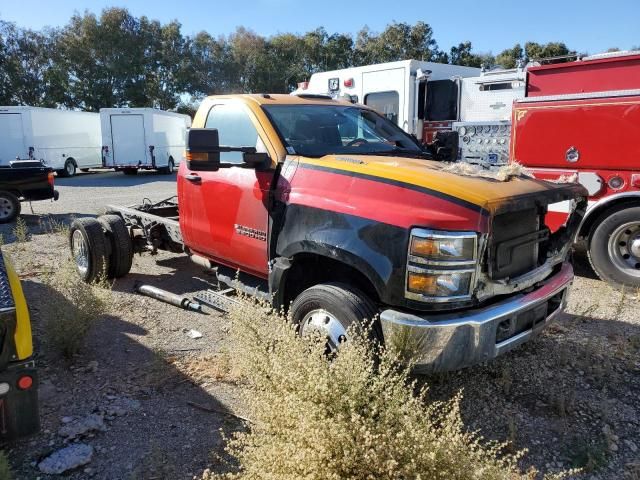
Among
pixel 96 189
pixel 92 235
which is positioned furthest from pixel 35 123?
pixel 92 235

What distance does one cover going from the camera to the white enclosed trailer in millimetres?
10180

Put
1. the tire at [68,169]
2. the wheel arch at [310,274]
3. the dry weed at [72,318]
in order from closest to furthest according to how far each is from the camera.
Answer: the wheel arch at [310,274]
the dry weed at [72,318]
the tire at [68,169]

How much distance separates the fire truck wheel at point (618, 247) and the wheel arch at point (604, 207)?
0.04 meters

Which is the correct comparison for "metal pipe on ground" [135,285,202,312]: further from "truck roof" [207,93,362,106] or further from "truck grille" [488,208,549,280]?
"truck grille" [488,208,549,280]

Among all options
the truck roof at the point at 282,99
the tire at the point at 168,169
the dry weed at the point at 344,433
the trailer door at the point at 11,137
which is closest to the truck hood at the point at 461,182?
the truck roof at the point at 282,99

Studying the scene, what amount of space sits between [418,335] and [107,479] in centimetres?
182

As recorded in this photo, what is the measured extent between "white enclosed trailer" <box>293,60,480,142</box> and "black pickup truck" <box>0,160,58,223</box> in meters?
6.75

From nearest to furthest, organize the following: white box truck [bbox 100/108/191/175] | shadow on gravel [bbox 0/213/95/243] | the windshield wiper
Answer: the windshield wiper, shadow on gravel [bbox 0/213/95/243], white box truck [bbox 100/108/191/175]

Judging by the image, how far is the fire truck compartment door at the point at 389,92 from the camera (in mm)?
10297

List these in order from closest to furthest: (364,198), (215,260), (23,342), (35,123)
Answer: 1. (23,342)
2. (364,198)
3. (215,260)
4. (35,123)

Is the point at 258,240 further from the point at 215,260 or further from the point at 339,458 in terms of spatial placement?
the point at 339,458

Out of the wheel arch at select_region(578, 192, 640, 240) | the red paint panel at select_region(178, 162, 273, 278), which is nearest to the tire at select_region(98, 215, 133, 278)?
the red paint panel at select_region(178, 162, 273, 278)

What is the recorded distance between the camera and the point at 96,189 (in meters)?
18.0

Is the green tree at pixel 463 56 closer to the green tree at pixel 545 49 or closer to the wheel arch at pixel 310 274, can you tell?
the green tree at pixel 545 49
